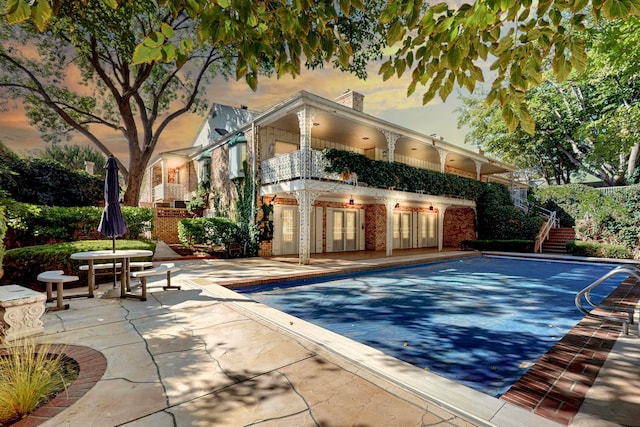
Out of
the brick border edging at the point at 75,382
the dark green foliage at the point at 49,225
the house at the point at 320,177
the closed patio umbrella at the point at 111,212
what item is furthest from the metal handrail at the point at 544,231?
the dark green foliage at the point at 49,225

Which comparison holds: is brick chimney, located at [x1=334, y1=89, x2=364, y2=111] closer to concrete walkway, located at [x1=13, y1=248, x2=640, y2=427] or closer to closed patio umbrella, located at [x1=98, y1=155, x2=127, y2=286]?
closed patio umbrella, located at [x1=98, y1=155, x2=127, y2=286]

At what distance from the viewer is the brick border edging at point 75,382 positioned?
229cm

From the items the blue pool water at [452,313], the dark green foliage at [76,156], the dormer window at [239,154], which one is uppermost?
the dark green foliage at [76,156]

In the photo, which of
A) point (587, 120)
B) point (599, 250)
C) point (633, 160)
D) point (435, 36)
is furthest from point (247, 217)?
point (633, 160)

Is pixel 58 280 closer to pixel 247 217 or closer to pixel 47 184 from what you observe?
pixel 247 217

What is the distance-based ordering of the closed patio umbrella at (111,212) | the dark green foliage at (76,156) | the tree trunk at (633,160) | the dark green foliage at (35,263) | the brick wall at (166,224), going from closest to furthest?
the closed patio umbrella at (111,212) < the dark green foliage at (35,263) < the brick wall at (166,224) < the tree trunk at (633,160) < the dark green foliage at (76,156)

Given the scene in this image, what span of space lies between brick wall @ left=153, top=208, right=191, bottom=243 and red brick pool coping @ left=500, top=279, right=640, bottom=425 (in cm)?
1697

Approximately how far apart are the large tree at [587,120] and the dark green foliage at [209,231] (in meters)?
16.0

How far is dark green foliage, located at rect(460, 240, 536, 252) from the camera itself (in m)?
16.8

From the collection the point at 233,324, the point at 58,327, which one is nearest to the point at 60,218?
the point at 58,327

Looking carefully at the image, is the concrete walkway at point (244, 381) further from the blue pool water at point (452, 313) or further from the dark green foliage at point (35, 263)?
the dark green foliage at point (35, 263)

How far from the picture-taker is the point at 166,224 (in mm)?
16250

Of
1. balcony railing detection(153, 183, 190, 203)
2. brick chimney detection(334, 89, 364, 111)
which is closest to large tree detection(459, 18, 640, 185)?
brick chimney detection(334, 89, 364, 111)

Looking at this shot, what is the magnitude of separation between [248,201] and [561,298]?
11.6 m
